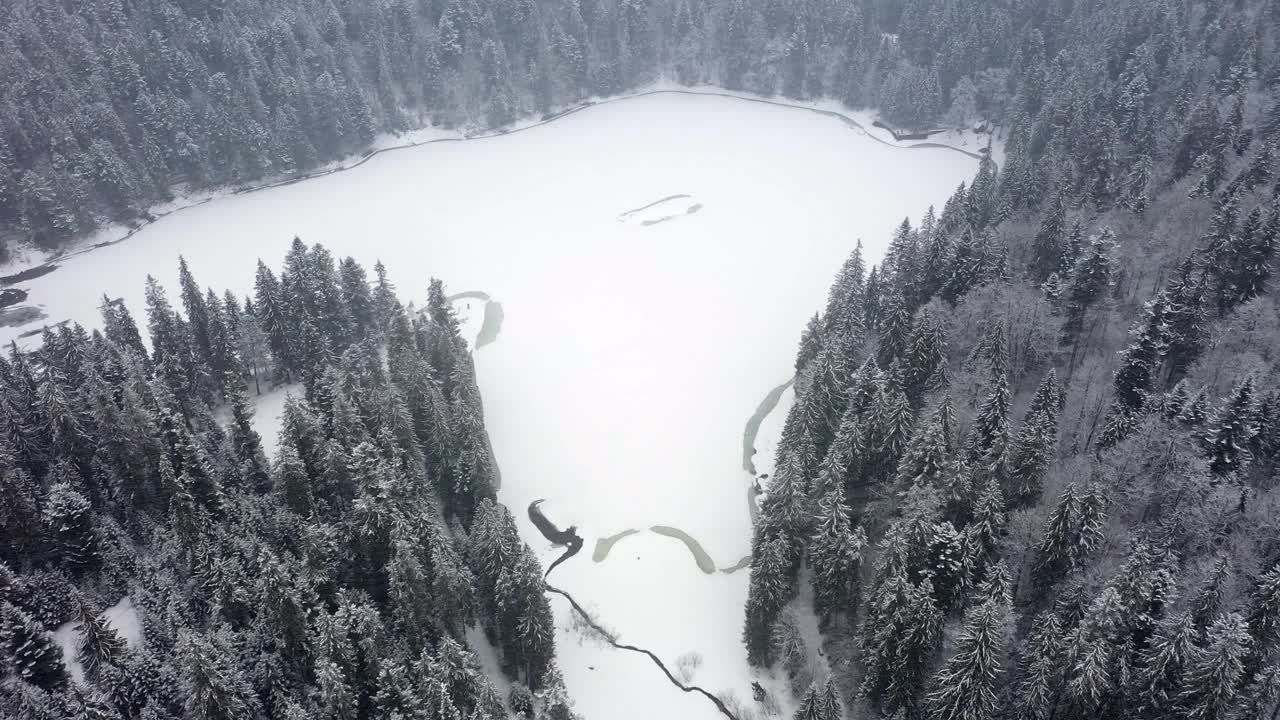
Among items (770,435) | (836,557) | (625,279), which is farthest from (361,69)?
(836,557)

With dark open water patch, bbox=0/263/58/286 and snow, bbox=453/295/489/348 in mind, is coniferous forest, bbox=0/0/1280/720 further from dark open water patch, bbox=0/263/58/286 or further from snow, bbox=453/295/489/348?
snow, bbox=453/295/489/348

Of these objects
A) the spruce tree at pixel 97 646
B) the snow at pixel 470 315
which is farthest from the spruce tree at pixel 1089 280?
the spruce tree at pixel 97 646

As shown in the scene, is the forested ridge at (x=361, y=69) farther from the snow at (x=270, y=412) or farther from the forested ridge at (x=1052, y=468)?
the forested ridge at (x=1052, y=468)

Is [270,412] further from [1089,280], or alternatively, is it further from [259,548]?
[1089,280]

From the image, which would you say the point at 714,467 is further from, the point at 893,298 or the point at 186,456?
the point at 186,456

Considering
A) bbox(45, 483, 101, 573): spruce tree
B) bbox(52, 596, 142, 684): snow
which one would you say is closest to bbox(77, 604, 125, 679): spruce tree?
bbox(52, 596, 142, 684): snow
